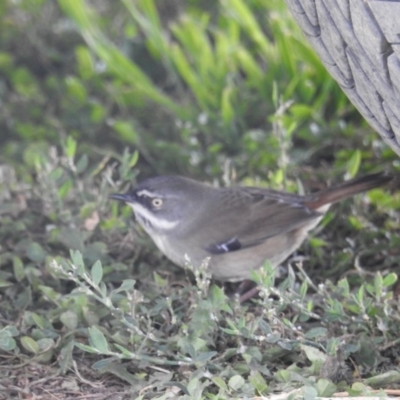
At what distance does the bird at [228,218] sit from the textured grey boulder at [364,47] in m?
1.31

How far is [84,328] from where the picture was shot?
3885 millimetres

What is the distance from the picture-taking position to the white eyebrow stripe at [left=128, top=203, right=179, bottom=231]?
4.70 meters

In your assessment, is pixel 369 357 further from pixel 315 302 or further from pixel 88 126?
pixel 88 126

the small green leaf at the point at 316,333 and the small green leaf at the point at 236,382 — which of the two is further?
the small green leaf at the point at 316,333

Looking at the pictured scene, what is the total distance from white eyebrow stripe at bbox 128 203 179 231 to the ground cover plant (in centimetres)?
12

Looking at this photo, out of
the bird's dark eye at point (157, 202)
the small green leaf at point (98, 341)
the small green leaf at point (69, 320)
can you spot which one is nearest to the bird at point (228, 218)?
the bird's dark eye at point (157, 202)

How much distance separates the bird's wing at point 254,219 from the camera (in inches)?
181

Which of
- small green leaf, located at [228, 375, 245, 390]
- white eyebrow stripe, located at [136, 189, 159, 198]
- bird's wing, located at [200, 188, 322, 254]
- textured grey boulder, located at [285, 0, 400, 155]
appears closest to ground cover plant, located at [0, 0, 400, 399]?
small green leaf, located at [228, 375, 245, 390]

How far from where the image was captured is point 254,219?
4.69 metres

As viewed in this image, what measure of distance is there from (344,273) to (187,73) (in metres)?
1.95

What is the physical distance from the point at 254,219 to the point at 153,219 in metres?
0.55

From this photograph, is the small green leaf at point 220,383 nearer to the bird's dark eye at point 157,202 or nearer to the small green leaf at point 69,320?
the small green leaf at point 69,320

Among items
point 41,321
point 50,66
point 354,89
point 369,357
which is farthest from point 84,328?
point 50,66

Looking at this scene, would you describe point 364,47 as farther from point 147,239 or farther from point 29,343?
point 147,239
